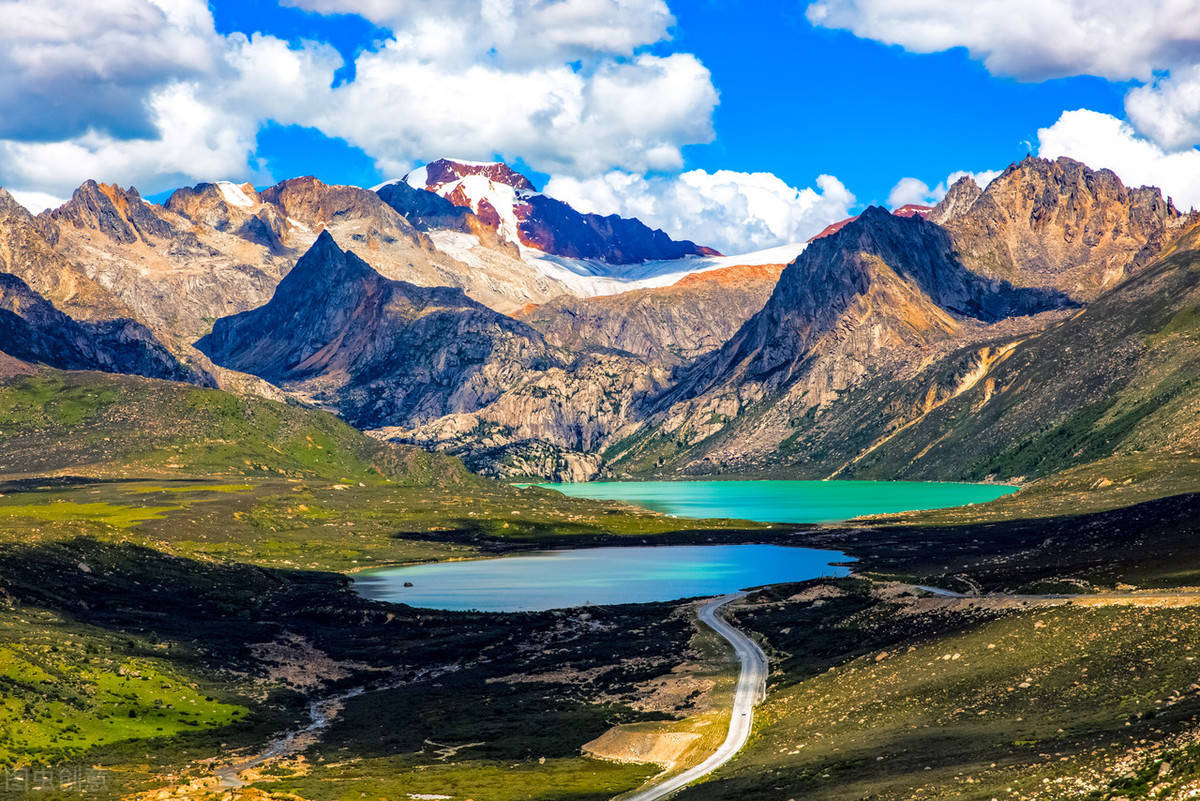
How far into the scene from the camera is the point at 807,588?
18238 centimetres

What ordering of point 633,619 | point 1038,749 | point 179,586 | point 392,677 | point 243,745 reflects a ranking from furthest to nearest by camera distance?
point 179,586 < point 633,619 < point 392,677 < point 243,745 < point 1038,749

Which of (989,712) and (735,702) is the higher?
(989,712)

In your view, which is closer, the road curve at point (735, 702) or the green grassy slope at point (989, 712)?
the green grassy slope at point (989, 712)

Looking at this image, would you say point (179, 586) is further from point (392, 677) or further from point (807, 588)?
point (807, 588)

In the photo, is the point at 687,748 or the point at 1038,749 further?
the point at 687,748

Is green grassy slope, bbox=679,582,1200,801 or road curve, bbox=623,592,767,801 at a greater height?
green grassy slope, bbox=679,582,1200,801

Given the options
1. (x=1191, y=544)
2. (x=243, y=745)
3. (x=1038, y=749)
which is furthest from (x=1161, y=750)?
(x=1191, y=544)

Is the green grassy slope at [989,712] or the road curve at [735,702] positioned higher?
the green grassy slope at [989,712]

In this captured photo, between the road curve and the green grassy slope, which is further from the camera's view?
the road curve

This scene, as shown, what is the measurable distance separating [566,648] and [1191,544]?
76848 millimetres

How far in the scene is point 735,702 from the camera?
110 metres

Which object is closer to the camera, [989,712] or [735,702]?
[989,712]

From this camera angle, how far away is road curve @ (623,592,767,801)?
264ft

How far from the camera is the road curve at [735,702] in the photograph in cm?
8044
